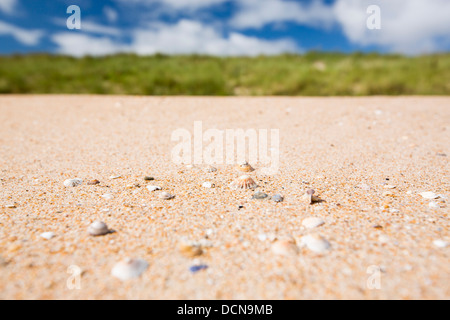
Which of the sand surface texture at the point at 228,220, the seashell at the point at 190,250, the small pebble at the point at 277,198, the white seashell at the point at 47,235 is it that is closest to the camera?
the sand surface texture at the point at 228,220

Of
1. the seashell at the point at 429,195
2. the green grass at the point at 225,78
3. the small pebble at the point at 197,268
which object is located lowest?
the small pebble at the point at 197,268

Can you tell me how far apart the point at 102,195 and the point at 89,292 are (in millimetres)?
962

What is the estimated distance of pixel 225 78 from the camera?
24.0 feet

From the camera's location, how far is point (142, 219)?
5.24 ft

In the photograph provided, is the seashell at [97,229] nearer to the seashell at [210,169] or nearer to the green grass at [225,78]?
the seashell at [210,169]

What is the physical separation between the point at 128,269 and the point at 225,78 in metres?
6.77

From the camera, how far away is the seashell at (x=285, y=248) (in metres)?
1.28

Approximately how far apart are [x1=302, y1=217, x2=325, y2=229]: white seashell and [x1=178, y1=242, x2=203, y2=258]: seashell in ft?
2.06

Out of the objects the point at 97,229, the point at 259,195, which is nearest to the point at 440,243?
the point at 259,195

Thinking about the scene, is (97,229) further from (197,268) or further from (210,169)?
(210,169)

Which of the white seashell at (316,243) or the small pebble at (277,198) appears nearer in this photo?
the white seashell at (316,243)

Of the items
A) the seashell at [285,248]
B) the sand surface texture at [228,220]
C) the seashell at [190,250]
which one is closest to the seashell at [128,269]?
the sand surface texture at [228,220]

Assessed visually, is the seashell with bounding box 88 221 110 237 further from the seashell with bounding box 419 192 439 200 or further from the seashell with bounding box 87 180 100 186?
the seashell with bounding box 419 192 439 200

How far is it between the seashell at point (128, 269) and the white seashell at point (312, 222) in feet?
2.95
